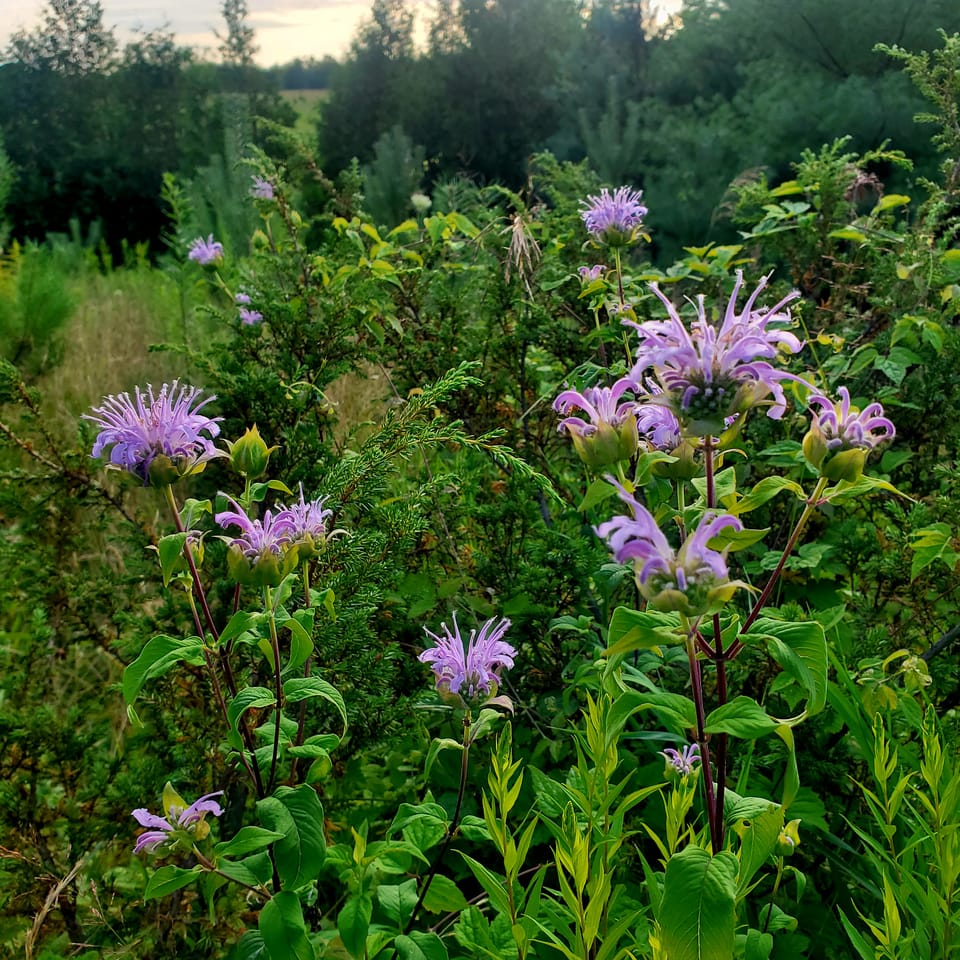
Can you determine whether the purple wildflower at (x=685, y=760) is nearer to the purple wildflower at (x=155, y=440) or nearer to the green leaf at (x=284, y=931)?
the green leaf at (x=284, y=931)

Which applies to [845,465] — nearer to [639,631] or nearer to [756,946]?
[639,631]

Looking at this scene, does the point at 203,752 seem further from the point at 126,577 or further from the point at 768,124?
the point at 768,124

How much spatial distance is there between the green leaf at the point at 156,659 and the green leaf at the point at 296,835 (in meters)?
0.18

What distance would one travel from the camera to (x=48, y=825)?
144cm

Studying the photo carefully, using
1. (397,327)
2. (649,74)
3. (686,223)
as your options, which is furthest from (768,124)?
(397,327)

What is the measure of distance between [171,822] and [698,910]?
0.66m

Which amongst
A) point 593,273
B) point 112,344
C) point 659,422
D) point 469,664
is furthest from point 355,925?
point 112,344

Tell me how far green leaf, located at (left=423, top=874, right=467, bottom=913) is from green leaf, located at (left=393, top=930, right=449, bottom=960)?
77mm

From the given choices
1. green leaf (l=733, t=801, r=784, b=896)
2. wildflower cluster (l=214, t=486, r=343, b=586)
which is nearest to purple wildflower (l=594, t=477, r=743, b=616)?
green leaf (l=733, t=801, r=784, b=896)

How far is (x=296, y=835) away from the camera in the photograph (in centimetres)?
88

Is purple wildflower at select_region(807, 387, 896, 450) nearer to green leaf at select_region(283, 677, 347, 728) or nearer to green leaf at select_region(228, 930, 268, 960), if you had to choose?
green leaf at select_region(283, 677, 347, 728)

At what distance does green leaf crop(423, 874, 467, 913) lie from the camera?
106 centimetres

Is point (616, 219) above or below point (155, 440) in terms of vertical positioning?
above

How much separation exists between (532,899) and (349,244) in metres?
1.91
